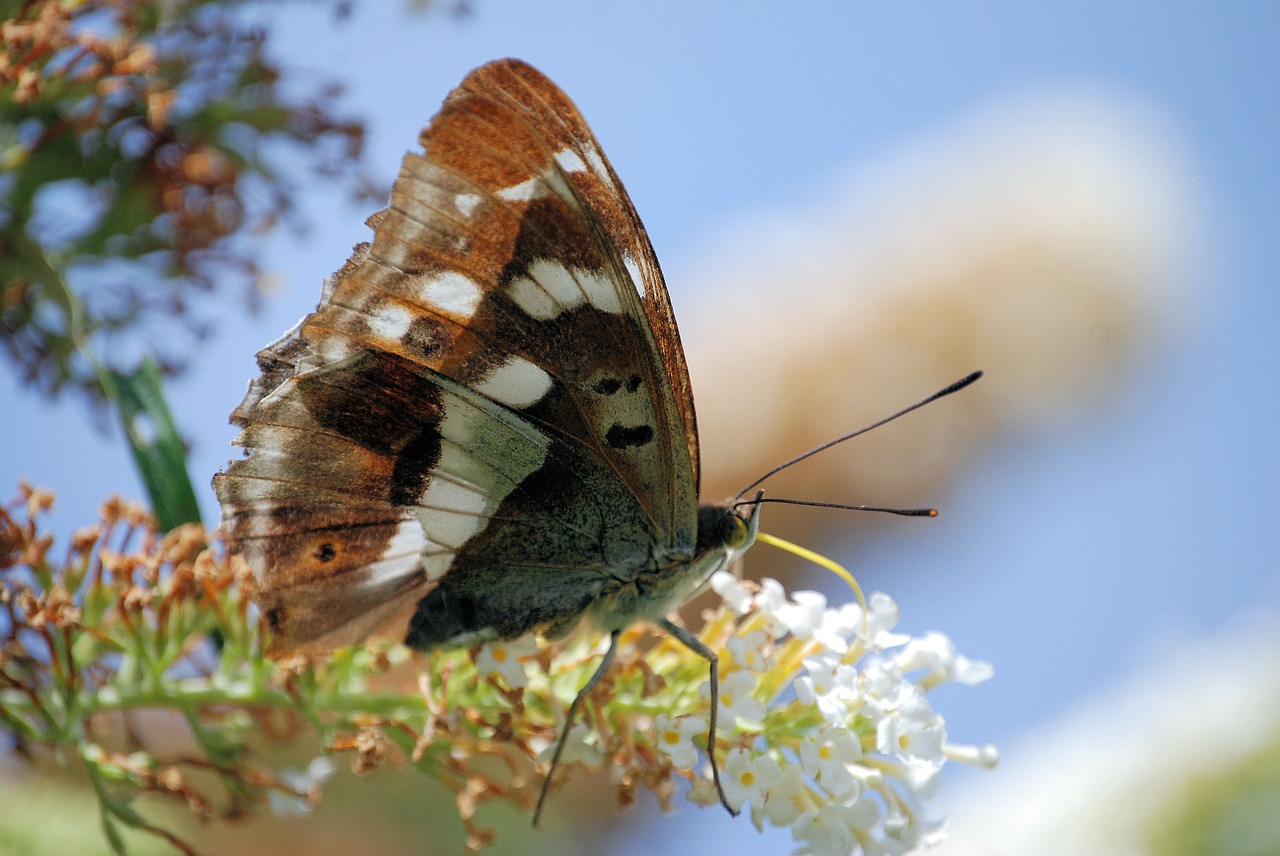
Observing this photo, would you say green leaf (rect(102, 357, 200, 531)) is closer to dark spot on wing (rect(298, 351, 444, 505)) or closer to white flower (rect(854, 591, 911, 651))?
dark spot on wing (rect(298, 351, 444, 505))

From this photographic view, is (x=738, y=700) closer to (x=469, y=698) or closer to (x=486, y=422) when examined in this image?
(x=469, y=698)

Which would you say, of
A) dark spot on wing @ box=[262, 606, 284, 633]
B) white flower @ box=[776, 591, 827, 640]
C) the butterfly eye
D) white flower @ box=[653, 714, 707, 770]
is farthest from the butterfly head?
dark spot on wing @ box=[262, 606, 284, 633]

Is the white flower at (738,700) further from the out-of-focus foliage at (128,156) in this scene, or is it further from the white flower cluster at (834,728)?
the out-of-focus foliage at (128,156)

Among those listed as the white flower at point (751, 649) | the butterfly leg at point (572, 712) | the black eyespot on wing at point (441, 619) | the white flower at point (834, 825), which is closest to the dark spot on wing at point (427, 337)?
the black eyespot on wing at point (441, 619)

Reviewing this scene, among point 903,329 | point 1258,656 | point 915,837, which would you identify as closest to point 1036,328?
point 903,329

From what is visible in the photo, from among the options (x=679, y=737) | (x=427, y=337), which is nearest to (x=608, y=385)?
(x=427, y=337)

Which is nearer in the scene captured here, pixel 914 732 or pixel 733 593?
pixel 914 732
